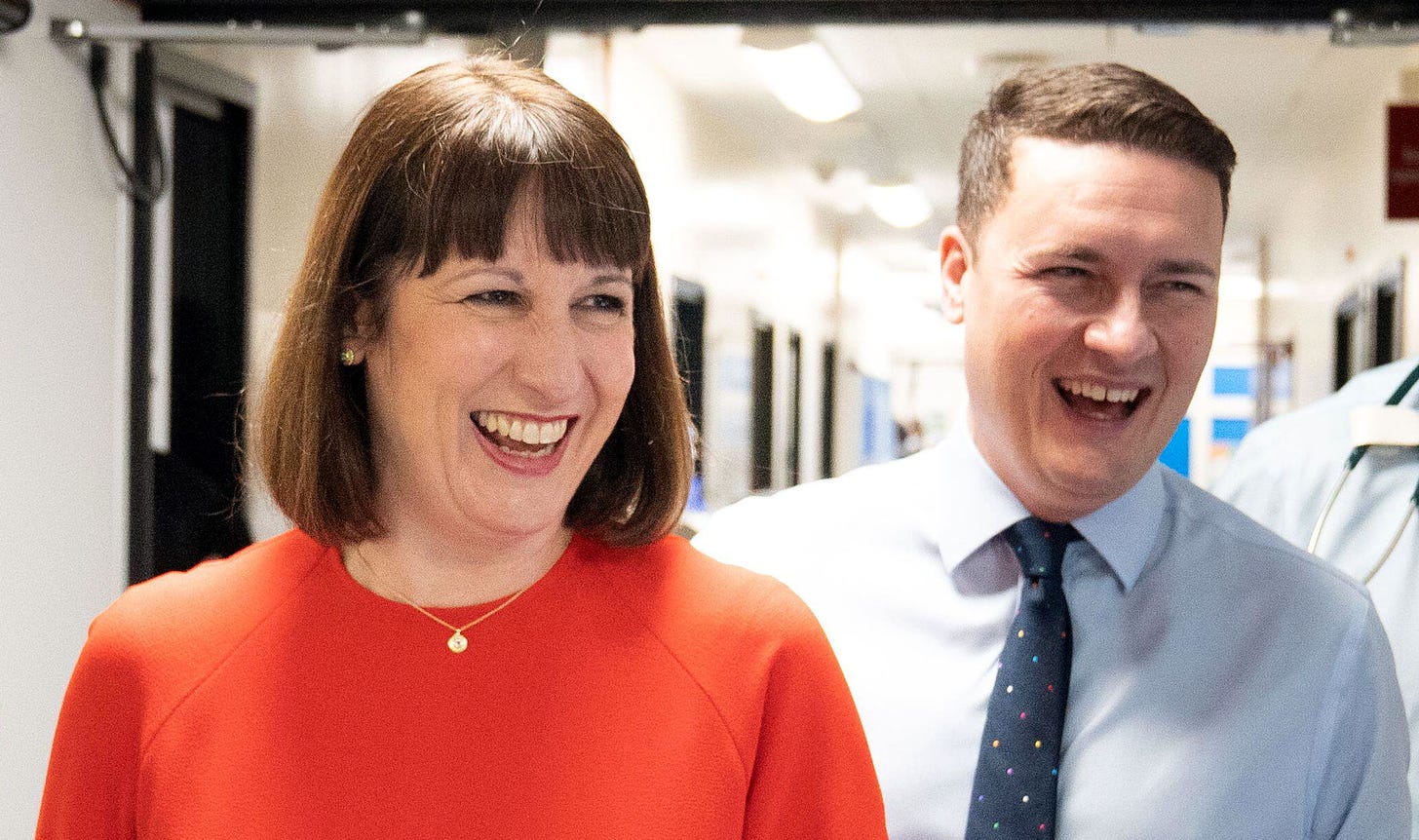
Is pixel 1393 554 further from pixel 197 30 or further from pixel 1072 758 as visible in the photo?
pixel 197 30

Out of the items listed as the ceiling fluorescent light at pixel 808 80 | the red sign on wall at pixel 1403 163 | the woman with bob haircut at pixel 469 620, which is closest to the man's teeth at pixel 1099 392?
the woman with bob haircut at pixel 469 620

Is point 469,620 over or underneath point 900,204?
underneath

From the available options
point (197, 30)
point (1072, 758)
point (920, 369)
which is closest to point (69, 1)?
point (197, 30)

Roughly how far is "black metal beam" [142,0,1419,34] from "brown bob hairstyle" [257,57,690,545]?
1274mm

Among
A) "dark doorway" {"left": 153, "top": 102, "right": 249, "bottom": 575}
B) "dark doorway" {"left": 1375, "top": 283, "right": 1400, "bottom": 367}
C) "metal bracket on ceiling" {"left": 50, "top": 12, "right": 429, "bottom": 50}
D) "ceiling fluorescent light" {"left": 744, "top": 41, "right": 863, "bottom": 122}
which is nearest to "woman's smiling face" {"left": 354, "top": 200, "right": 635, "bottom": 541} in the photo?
"metal bracket on ceiling" {"left": 50, "top": 12, "right": 429, "bottom": 50}

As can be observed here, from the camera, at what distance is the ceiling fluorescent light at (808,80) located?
5293 mm

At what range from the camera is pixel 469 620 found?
110 cm

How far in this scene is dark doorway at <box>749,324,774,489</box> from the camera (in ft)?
28.9

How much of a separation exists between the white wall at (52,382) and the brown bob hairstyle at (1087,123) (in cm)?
193

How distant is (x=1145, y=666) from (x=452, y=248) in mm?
739

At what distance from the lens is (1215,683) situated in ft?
4.17

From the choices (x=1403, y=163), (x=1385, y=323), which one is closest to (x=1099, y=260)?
(x=1403, y=163)

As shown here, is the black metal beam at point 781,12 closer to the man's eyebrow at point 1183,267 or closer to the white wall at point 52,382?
the white wall at point 52,382

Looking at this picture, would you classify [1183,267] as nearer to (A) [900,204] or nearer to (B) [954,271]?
(B) [954,271]
